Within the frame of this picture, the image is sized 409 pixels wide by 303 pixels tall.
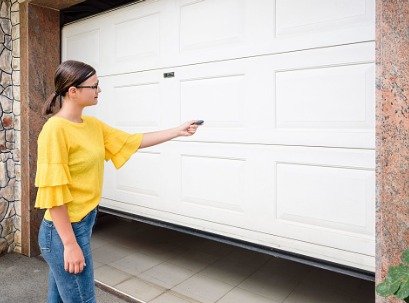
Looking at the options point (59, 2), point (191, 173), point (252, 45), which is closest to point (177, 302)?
point (191, 173)

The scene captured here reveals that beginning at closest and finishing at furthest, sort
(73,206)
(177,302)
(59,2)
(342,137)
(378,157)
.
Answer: (73,206) < (378,157) < (342,137) < (177,302) < (59,2)

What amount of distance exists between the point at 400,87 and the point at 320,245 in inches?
44.5

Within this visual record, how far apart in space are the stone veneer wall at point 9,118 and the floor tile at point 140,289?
1511 mm

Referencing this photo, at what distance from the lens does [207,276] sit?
3197 mm

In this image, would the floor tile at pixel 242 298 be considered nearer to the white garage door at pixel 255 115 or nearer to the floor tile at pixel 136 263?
the white garage door at pixel 255 115

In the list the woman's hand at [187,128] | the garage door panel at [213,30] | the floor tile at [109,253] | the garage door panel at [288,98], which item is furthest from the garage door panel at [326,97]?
the floor tile at [109,253]

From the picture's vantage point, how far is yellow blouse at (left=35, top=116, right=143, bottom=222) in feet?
4.67

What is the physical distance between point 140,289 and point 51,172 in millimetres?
1818

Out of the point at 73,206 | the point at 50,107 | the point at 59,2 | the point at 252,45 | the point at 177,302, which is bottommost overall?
the point at 177,302

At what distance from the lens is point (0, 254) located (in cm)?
363

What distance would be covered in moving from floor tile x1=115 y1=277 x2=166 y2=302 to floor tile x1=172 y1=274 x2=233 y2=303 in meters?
0.16

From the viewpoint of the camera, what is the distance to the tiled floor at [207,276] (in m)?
2.84

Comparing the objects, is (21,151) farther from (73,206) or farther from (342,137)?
(342,137)

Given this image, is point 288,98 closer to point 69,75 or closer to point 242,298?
point 69,75
